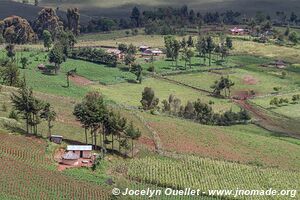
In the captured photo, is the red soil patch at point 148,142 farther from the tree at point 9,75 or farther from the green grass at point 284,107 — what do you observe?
the green grass at point 284,107

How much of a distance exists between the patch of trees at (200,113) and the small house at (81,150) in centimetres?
4513

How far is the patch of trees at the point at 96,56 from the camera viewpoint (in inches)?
7170

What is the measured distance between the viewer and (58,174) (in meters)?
71.8

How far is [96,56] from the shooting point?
183 meters

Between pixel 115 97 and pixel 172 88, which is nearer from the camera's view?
pixel 115 97

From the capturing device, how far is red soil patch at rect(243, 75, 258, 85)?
171250 mm

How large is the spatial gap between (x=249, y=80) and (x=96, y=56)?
172ft

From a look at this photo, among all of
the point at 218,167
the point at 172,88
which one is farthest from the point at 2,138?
the point at 172,88

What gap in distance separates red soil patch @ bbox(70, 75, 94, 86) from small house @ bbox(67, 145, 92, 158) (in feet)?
235

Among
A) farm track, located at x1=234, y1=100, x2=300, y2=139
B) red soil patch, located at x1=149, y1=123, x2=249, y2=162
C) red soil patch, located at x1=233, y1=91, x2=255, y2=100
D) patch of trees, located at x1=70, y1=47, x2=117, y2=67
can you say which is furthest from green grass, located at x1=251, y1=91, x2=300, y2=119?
patch of trees, located at x1=70, y1=47, x2=117, y2=67

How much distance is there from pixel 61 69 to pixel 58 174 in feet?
312

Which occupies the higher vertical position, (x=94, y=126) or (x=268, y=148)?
(x=94, y=126)

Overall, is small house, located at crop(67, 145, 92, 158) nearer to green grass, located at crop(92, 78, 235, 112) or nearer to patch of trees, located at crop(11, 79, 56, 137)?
patch of trees, located at crop(11, 79, 56, 137)

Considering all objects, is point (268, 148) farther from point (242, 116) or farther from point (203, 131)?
point (242, 116)
